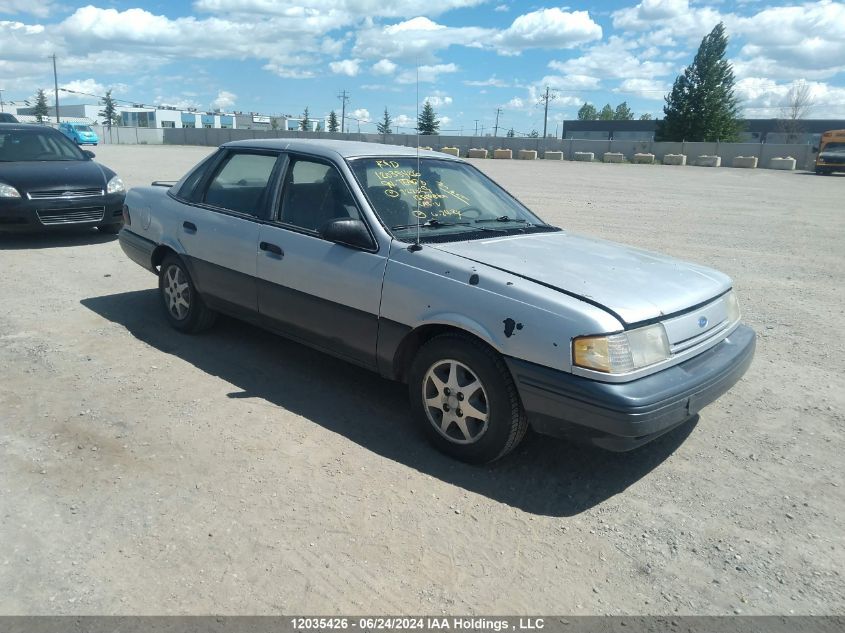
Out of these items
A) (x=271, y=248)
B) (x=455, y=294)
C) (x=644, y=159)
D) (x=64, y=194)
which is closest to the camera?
(x=455, y=294)

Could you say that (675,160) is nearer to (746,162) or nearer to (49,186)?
(746,162)

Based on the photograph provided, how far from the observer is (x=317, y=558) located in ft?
9.57

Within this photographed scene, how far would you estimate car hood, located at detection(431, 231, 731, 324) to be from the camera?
345 centimetres

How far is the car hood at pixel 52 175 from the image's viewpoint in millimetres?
8844

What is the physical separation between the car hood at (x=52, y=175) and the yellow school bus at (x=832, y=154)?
40.7 metres

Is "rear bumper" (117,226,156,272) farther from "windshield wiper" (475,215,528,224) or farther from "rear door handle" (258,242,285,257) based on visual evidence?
"windshield wiper" (475,215,528,224)

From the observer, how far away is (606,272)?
12.5ft

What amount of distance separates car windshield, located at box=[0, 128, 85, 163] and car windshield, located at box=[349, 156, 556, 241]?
24.7 feet

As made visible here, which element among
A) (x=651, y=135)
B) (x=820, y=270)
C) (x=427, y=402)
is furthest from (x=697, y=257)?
(x=651, y=135)

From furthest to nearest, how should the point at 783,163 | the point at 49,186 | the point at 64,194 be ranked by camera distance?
the point at 783,163, the point at 64,194, the point at 49,186

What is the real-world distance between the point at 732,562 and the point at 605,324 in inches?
46.8

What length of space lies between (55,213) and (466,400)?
763cm

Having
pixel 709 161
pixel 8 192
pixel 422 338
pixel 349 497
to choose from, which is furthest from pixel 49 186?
pixel 709 161

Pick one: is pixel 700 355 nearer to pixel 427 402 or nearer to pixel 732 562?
pixel 732 562
